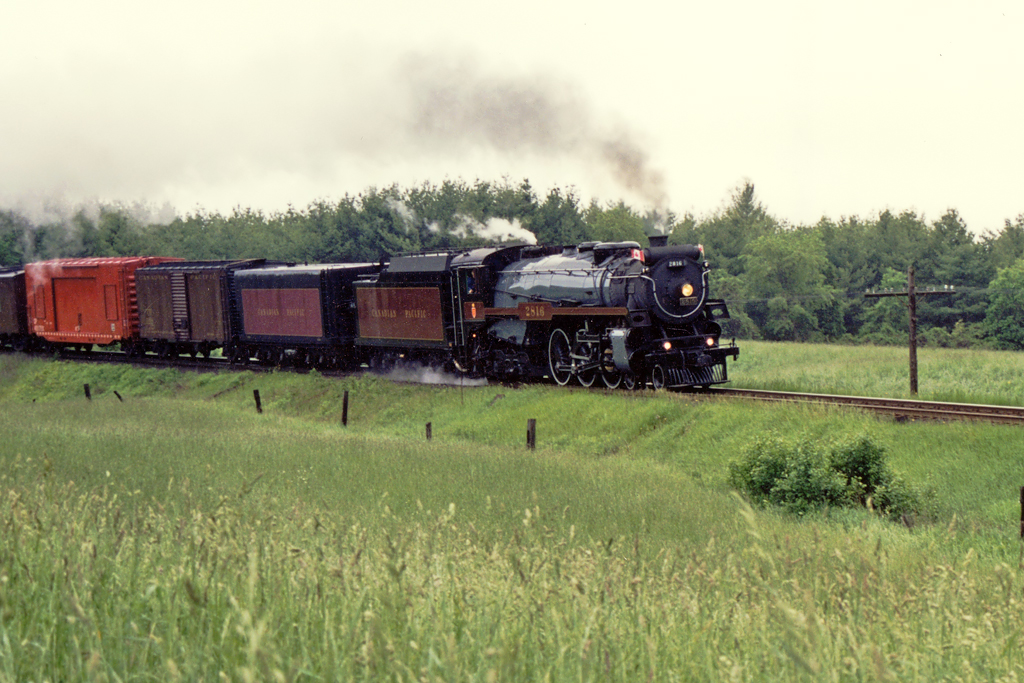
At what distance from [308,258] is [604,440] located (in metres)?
53.4

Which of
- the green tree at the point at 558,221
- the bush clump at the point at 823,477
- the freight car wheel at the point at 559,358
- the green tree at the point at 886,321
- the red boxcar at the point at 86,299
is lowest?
the green tree at the point at 886,321

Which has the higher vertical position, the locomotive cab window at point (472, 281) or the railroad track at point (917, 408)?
the locomotive cab window at point (472, 281)

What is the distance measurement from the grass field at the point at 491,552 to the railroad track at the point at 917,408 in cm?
55

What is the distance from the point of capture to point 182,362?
118ft

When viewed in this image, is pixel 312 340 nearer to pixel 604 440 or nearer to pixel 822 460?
pixel 604 440

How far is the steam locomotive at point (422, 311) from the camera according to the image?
21891 mm

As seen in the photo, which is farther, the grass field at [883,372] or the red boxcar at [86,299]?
the red boxcar at [86,299]

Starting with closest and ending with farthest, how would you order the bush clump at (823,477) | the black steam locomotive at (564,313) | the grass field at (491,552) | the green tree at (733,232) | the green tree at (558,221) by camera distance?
the grass field at (491,552) → the bush clump at (823,477) → the black steam locomotive at (564,313) → the green tree at (558,221) → the green tree at (733,232)

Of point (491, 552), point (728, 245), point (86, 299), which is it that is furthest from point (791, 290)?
point (491, 552)

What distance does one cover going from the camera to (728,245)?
92.2 metres

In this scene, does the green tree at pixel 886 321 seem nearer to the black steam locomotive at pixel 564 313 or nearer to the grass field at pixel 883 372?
the grass field at pixel 883 372

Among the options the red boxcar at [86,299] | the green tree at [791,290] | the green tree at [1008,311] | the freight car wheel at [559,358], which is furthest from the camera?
the green tree at [791,290]

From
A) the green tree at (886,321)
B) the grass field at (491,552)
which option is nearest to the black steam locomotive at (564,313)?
the grass field at (491,552)

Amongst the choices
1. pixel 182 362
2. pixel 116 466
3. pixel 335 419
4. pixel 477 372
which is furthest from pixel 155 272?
pixel 116 466
